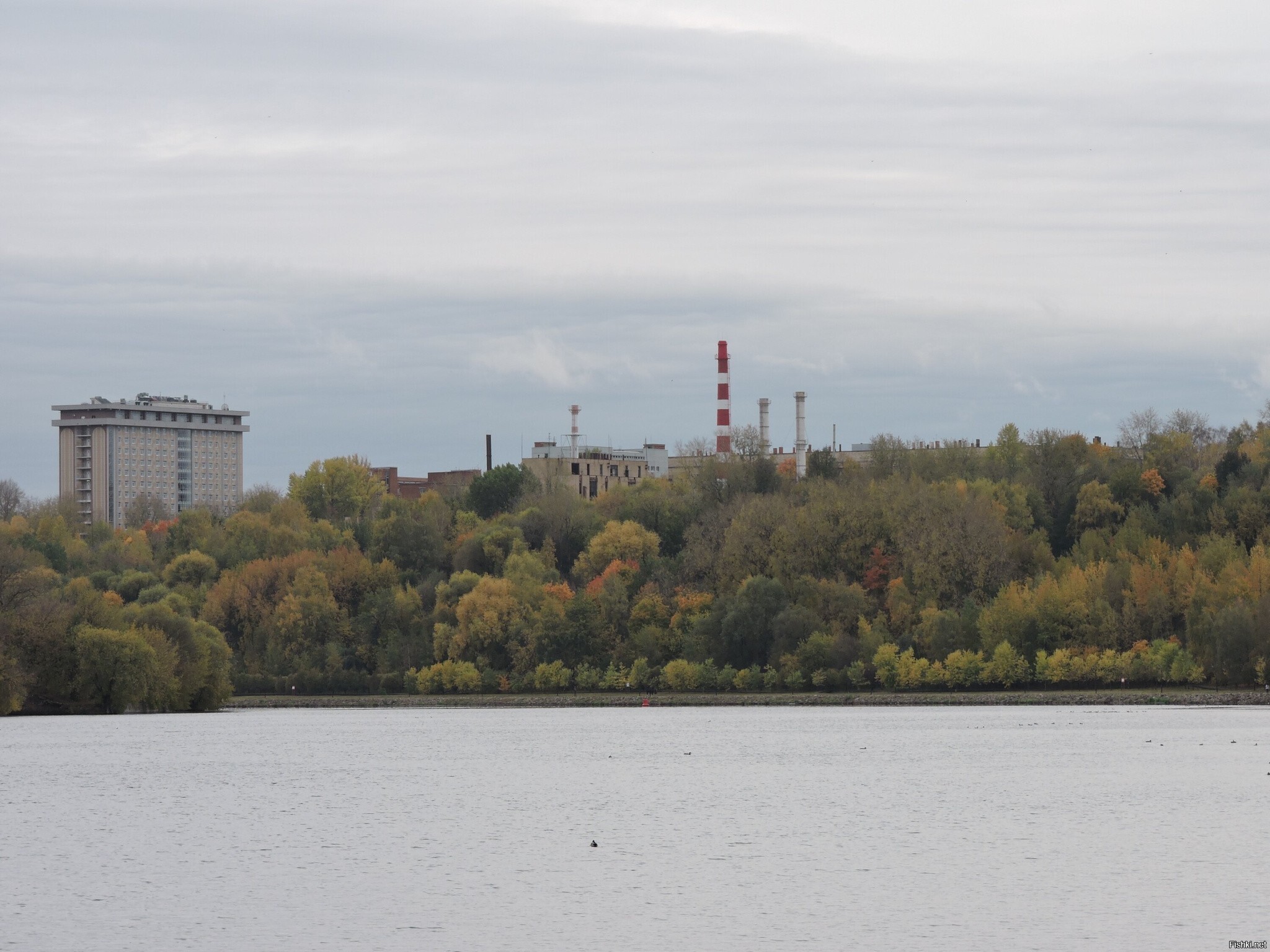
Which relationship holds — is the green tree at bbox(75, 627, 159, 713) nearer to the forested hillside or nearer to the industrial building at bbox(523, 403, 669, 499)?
the forested hillside

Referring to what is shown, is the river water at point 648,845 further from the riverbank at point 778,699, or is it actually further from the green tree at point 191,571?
the green tree at point 191,571

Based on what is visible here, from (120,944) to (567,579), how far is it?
117m

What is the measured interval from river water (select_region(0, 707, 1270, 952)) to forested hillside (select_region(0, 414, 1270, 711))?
98.9 ft

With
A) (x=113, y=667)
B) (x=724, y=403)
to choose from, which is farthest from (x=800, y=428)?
(x=113, y=667)

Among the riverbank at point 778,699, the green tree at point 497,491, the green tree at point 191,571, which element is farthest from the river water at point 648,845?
the green tree at point 497,491

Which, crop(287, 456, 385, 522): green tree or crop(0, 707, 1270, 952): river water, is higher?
crop(287, 456, 385, 522): green tree

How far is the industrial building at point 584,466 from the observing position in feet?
602

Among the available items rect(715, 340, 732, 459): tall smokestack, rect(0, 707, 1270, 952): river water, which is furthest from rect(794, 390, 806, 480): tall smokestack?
rect(0, 707, 1270, 952): river water

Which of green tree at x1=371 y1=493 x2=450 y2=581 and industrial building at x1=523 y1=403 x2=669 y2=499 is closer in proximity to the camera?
green tree at x1=371 y1=493 x2=450 y2=581

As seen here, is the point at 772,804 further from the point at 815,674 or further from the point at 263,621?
the point at 263,621

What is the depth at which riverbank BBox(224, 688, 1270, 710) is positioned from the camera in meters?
103

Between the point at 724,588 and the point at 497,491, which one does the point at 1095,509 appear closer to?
the point at 724,588

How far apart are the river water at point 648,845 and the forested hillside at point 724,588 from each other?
98.9 ft

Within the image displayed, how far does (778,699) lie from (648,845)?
7503cm
